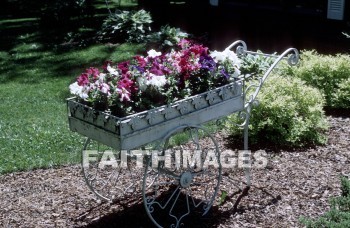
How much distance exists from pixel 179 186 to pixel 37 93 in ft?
18.2

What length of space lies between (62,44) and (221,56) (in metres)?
9.05

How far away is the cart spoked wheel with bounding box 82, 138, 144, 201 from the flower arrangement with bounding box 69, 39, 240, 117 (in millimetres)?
799

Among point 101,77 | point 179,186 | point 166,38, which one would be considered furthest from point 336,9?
point 101,77

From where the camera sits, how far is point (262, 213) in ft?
15.9

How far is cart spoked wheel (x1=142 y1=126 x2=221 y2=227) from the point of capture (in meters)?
4.46

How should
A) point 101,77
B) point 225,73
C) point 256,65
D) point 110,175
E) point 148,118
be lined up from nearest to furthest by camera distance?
point 148,118
point 101,77
point 225,73
point 110,175
point 256,65

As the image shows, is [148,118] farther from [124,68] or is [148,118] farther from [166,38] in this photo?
[166,38]

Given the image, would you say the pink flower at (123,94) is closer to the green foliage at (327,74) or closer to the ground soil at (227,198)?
the ground soil at (227,198)

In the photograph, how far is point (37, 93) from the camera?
9531mm

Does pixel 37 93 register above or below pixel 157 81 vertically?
below

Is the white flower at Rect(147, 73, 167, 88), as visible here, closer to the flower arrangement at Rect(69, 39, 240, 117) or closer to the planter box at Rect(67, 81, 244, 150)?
the flower arrangement at Rect(69, 39, 240, 117)

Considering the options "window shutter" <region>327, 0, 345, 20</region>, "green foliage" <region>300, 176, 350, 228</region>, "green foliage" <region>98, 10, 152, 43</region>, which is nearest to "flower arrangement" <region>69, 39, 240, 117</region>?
"green foliage" <region>300, 176, 350, 228</region>

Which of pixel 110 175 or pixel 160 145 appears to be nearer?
pixel 160 145

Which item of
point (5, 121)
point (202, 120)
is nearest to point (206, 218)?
point (202, 120)
